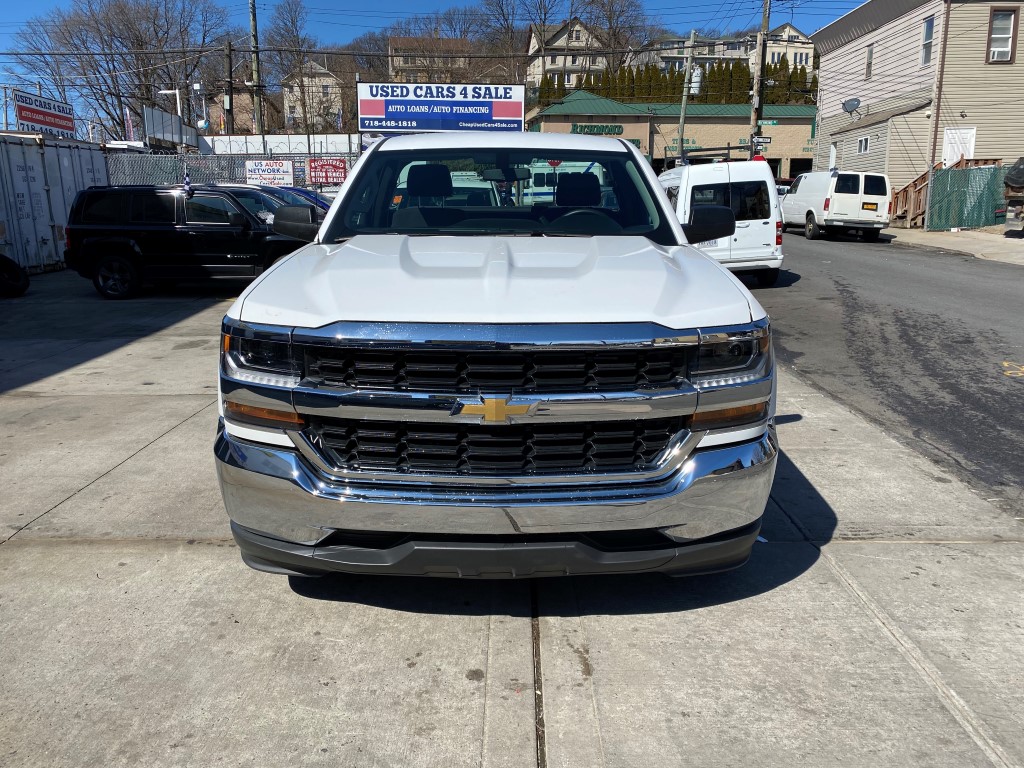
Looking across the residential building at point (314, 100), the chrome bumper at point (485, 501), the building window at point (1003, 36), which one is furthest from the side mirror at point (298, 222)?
the residential building at point (314, 100)

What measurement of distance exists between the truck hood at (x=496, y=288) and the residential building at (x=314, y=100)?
5857cm

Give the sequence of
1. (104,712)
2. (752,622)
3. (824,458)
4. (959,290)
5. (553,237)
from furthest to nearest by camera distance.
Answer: (959,290)
(824,458)
(553,237)
(752,622)
(104,712)

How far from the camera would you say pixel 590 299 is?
9.62 feet

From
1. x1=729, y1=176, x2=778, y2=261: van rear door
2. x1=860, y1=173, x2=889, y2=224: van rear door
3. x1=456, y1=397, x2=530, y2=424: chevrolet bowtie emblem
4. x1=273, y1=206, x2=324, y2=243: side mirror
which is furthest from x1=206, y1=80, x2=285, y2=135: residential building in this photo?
x1=456, y1=397, x2=530, y2=424: chevrolet bowtie emblem

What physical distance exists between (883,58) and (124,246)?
29117 mm

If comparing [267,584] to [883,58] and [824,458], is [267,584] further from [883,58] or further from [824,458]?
[883,58]

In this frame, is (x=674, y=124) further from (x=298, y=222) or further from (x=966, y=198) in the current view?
(x=298, y=222)

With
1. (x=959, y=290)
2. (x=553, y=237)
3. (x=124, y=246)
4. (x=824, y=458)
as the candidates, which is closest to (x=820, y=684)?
(x=553, y=237)

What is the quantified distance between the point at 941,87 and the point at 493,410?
1191 inches

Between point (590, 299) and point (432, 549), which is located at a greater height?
point (590, 299)


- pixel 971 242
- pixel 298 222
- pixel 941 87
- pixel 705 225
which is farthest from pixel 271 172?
pixel 705 225

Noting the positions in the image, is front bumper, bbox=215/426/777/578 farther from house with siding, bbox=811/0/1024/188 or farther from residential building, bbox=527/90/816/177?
residential building, bbox=527/90/816/177

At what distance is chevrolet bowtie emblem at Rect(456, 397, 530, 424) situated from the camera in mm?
2805

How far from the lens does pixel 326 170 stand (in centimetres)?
2706
